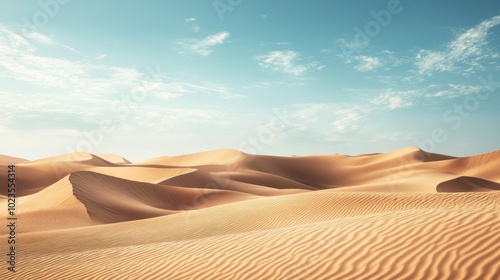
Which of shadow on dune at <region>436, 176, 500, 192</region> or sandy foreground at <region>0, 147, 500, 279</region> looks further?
shadow on dune at <region>436, 176, 500, 192</region>

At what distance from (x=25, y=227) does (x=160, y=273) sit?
11.7 meters

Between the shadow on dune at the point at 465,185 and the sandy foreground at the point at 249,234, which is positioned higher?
the sandy foreground at the point at 249,234

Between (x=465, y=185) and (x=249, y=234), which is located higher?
(x=249, y=234)

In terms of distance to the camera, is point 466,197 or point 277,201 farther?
point 277,201

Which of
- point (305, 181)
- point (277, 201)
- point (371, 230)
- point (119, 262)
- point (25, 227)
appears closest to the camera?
point (371, 230)

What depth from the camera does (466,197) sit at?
16.4m

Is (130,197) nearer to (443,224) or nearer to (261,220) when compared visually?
(261,220)

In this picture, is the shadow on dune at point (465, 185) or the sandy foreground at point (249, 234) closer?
the sandy foreground at point (249, 234)

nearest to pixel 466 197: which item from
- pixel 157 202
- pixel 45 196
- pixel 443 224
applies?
pixel 443 224

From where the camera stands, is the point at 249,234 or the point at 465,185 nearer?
the point at 249,234

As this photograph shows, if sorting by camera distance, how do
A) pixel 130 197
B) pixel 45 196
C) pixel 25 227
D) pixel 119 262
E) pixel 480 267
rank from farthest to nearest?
1. pixel 130 197
2. pixel 45 196
3. pixel 25 227
4. pixel 119 262
5. pixel 480 267

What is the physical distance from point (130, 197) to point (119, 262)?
16060 mm

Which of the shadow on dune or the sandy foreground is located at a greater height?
the sandy foreground

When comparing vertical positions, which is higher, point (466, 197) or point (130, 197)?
point (130, 197)
